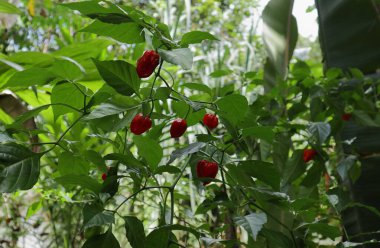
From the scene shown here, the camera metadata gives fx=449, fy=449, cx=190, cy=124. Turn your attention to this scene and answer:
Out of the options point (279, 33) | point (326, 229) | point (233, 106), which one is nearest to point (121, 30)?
point (233, 106)

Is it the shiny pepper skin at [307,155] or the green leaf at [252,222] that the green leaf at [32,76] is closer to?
the green leaf at [252,222]

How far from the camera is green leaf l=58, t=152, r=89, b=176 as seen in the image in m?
0.55

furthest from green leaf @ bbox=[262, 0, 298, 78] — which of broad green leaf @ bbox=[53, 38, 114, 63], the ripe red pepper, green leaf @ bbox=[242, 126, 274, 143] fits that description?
green leaf @ bbox=[242, 126, 274, 143]

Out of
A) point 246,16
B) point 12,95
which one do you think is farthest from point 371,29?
point 246,16

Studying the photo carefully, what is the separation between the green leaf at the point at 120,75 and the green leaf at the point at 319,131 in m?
0.42

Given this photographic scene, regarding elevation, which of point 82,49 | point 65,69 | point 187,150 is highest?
point 82,49

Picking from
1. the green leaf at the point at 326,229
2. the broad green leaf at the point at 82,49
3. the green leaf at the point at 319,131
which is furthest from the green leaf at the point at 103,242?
the broad green leaf at the point at 82,49

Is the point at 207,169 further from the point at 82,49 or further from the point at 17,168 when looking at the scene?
the point at 82,49

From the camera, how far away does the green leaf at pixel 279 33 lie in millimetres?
1026

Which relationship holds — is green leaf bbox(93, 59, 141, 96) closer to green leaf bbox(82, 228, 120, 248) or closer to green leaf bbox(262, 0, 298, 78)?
green leaf bbox(82, 228, 120, 248)

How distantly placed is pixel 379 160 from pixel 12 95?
2.89 feet

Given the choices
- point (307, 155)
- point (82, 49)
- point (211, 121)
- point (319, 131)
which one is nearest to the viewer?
point (211, 121)

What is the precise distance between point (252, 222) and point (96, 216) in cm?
15

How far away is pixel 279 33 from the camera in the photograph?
3.51ft
